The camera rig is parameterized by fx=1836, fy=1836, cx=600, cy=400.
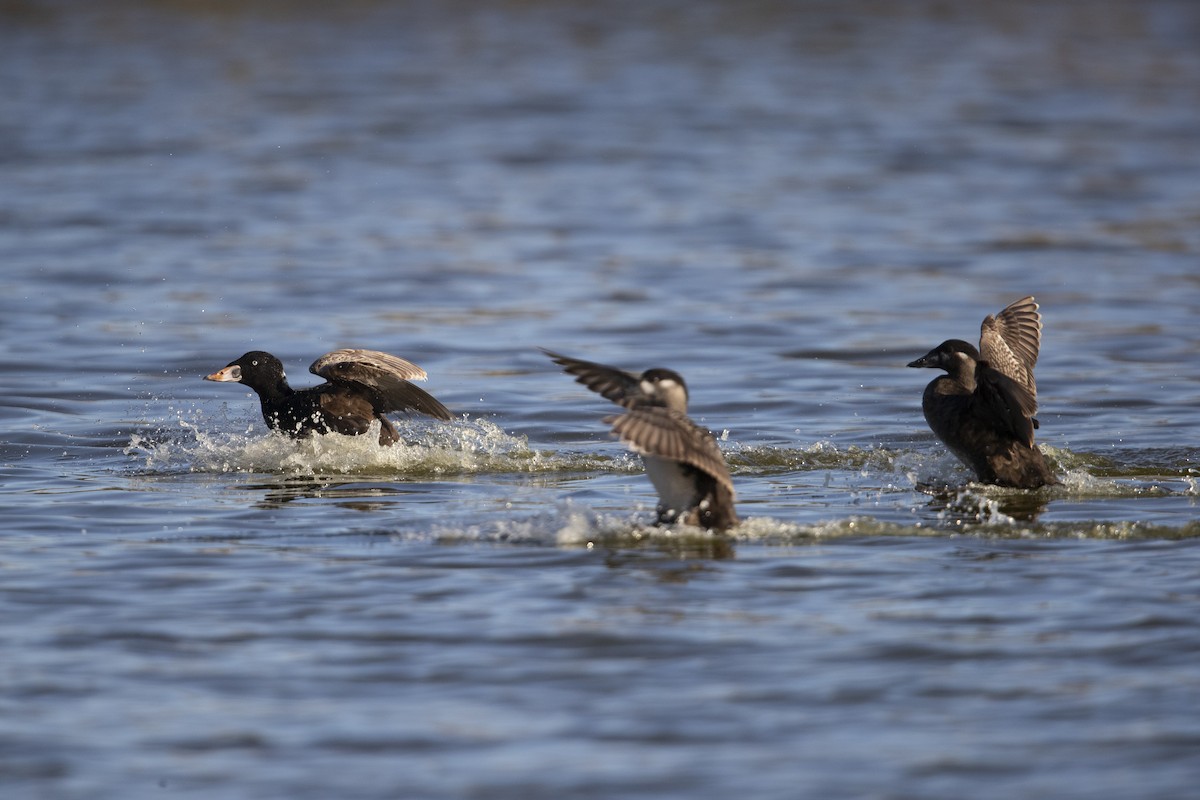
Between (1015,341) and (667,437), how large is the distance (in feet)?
13.0

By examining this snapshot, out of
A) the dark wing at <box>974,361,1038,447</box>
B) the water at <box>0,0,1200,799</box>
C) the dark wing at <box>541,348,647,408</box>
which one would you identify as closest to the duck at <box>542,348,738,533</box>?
the dark wing at <box>541,348,647,408</box>

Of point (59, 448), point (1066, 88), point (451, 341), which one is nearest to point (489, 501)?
point (59, 448)

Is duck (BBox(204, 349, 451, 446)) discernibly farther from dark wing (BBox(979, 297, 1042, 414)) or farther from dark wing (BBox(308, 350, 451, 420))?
dark wing (BBox(979, 297, 1042, 414))

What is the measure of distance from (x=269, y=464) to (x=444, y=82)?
2348cm

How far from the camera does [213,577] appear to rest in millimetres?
7746

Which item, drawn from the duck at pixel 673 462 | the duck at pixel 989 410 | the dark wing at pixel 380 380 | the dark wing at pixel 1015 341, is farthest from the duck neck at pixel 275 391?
the dark wing at pixel 1015 341

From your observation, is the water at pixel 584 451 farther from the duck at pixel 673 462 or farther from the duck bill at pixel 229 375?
the duck bill at pixel 229 375

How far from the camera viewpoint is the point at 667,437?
25.2 feet

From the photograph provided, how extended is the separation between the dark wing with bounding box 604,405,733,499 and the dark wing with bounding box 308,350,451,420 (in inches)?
→ 127

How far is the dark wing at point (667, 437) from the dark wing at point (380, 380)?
10.6ft

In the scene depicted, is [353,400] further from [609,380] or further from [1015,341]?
[1015,341]

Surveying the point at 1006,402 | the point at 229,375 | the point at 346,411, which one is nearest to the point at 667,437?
the point at 1006,402

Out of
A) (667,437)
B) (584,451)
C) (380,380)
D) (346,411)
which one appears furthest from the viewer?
(584,451)

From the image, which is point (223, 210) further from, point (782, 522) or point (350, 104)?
point (782, 522)
